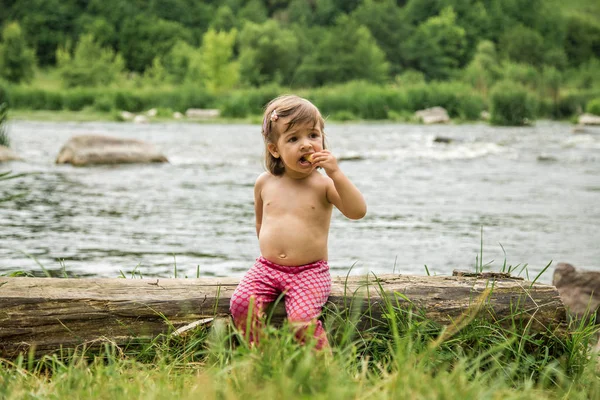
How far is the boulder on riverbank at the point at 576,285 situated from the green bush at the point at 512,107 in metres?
25.8

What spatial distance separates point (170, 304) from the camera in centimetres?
306

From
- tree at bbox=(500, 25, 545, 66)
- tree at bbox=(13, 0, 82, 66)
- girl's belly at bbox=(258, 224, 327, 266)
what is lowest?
girl's belly at bbox=(258, 224, 327, 266)

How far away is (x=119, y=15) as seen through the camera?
3620 inches

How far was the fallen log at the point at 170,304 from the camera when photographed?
2975mm

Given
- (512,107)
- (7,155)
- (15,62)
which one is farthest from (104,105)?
(7,155)

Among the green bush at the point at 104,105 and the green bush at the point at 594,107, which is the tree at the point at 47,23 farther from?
the green bush at the point at 594,107

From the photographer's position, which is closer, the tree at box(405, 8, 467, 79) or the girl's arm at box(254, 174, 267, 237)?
the girl's arm at box(254, 174, 267, 237)

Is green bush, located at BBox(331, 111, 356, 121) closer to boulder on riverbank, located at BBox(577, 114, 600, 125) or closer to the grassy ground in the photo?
boulder on riverbank, located at BBox(577, 114, 600, 125)

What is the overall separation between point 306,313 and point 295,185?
681mm

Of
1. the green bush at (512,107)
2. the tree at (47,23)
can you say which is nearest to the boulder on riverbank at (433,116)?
the green bush at (512,107)

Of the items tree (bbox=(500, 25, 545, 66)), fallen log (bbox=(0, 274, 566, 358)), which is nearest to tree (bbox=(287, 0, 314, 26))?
tree (bbox=(500, 25, 545, 66))

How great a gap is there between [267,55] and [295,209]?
2296 inches

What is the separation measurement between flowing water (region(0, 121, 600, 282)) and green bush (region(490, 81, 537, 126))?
1191 cm

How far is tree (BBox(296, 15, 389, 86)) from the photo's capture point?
195ft
